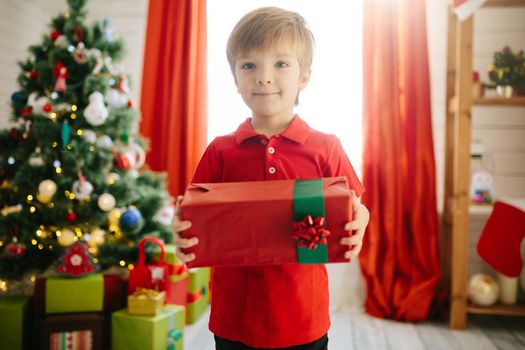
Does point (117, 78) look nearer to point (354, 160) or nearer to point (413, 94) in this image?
point (354, 160)

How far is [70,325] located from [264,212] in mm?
1375

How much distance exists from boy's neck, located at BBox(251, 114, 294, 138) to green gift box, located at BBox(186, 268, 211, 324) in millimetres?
1546

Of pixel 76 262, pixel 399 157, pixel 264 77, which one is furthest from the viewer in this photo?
pixel 399 157

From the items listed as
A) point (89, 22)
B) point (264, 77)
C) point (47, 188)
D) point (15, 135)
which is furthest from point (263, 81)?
point (89, 22)

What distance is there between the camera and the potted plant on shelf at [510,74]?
239 centimetres

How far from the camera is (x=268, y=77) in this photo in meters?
0.99

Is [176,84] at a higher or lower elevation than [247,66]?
higher

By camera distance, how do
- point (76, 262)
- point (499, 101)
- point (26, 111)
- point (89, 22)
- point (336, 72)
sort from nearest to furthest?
1. point (76, 262)
2. point (26, 111)
3. point (499, 101)
4. point (336, 72)
5. point (89, 22)

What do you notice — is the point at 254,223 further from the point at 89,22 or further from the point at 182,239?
the point at 89,22

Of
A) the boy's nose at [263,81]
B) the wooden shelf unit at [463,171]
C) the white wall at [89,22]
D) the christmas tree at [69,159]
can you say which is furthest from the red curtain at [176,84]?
the boy's nose at [263,81]

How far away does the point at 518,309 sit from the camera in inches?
93.1

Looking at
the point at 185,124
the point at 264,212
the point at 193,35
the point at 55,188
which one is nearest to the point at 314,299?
the point at 264,212

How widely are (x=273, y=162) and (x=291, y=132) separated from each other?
3.3 inches

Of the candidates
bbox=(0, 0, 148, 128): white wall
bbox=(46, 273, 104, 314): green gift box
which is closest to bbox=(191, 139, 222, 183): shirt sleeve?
bbox=(46, 273, 104, 314): green gift box
